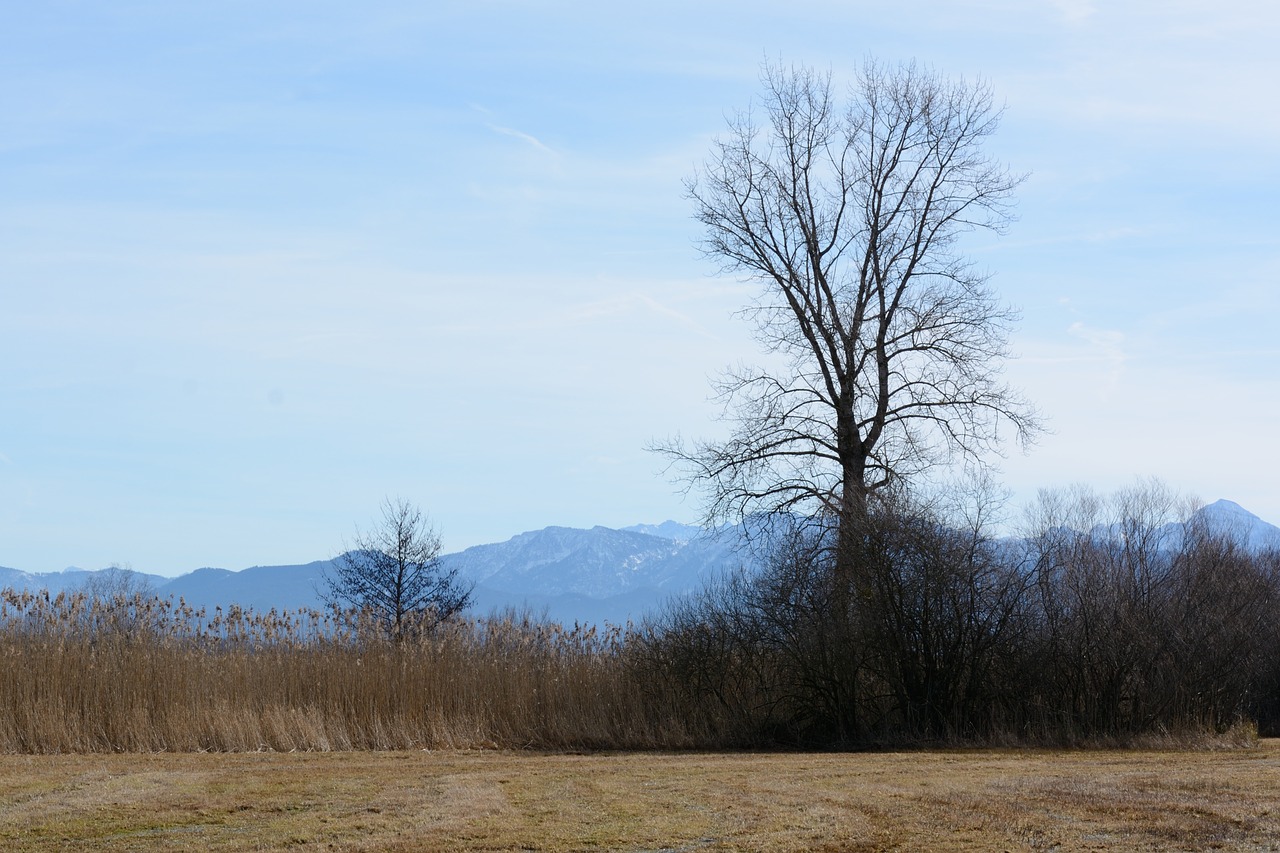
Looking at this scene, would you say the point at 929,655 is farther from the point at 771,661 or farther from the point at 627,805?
Result: the point at 627,805

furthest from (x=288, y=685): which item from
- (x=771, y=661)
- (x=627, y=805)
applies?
(x=627, y=805)

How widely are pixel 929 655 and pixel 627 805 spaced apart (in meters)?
10.5

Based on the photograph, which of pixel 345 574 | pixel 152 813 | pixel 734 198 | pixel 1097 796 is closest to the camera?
pixel 152 813

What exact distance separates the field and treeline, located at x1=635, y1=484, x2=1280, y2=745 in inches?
179

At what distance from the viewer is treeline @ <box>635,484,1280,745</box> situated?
1923 centimetres

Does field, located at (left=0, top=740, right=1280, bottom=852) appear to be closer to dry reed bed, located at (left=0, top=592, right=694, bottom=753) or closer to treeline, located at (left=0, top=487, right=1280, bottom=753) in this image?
dry reed bed, located at (left=0, top=592, right=694, bottom=753)

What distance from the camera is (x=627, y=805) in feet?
32.7

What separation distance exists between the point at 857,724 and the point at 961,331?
10.2 m

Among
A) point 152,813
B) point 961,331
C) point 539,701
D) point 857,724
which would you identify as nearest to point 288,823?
point 152,813

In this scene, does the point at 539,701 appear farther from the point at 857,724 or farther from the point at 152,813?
the point at 152,813

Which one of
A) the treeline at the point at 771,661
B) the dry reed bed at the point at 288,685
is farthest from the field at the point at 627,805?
the treeline at the point at 771,661

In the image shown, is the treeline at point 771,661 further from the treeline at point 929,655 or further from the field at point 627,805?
the field at point 627,805

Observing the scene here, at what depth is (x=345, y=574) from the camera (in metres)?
44.0

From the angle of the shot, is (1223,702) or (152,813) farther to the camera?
(1223,702)
